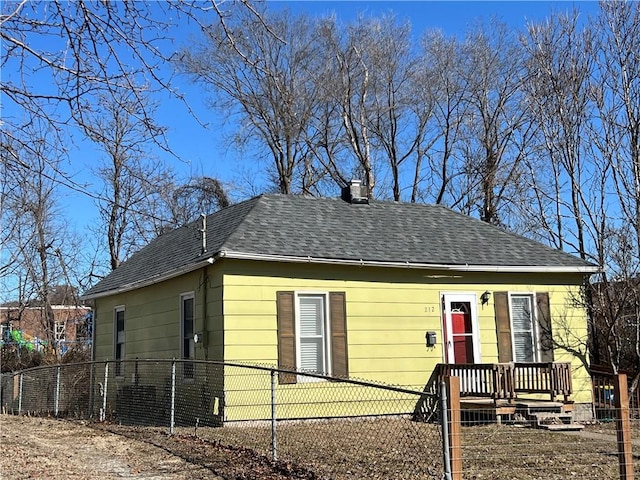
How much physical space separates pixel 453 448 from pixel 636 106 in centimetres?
1534

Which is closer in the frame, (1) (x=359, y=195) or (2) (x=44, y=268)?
(1) (x=359, y=195)

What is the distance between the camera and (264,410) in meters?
12.3

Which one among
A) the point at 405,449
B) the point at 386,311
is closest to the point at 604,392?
the point at 386,311

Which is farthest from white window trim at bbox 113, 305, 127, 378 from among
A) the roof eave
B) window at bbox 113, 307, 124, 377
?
the roof eave

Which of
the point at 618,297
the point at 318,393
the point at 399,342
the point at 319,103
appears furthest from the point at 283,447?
the point at 319,103

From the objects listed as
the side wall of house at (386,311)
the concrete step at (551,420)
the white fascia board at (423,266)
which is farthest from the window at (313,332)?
the concrete step at (551,420)

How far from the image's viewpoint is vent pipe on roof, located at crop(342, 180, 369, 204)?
16.5m

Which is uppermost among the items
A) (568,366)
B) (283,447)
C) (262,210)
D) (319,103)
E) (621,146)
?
(319,103)

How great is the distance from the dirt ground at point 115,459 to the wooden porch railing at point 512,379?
18.4 ft

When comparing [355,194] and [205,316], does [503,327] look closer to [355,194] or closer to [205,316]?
[355,194]

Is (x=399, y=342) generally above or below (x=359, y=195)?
below

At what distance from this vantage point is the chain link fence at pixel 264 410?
26.7ft

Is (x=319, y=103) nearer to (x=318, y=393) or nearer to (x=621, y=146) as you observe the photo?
(x=621, y=146)

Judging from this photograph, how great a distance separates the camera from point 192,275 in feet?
44.0
